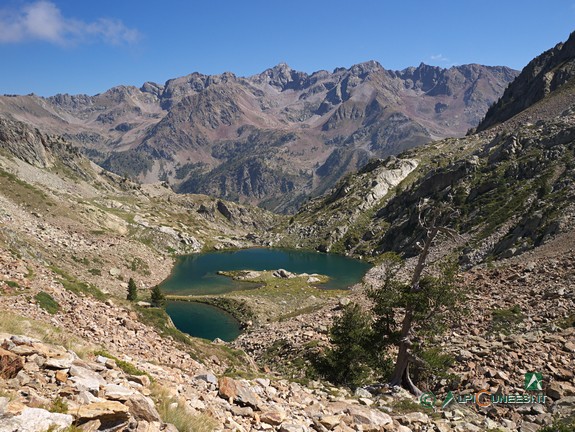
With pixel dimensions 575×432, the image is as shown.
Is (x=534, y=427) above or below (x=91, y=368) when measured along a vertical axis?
below

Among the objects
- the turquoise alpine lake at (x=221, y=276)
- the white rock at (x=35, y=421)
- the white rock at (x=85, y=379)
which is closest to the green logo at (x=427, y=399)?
the white rock at (x=85, y=379)

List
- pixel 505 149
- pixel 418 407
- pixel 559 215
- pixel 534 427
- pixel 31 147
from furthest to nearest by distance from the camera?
pixel 31 147
pixel 505 149
pixel 559 215
pixel 418 407
pixel 534 427

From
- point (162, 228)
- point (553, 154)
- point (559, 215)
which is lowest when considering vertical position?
point (162, 228)

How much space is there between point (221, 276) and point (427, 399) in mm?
100366

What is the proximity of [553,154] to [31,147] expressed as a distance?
671 ft

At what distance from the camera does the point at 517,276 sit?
37.2 metres

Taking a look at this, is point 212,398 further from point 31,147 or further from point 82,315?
point 31,147

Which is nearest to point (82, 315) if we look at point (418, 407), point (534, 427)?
point (418, 407)

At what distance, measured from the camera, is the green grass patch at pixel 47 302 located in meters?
21.6

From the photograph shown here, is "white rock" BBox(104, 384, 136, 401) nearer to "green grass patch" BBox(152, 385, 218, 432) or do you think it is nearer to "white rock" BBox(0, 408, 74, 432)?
"green grass patch" BBox(152, 385, 218, 432)

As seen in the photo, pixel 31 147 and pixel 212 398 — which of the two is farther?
pixel 31 147

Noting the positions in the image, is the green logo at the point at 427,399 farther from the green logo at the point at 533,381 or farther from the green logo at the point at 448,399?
the green logo at the point at 533,381

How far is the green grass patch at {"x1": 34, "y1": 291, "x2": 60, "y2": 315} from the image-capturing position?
21562 mm

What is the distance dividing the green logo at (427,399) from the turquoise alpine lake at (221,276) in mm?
42872
